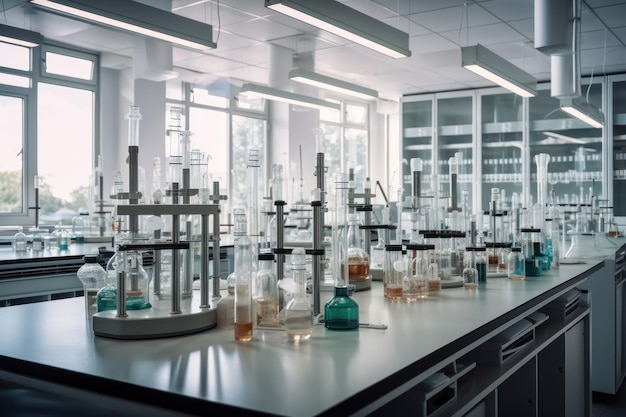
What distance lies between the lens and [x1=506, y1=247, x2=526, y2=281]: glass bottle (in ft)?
8.29

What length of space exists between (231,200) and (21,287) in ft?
15.2

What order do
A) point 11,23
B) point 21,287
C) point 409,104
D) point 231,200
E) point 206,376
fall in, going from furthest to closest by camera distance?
point 409,104 < point 231,200 < point 11,23 < point 21,287 < point 206,376

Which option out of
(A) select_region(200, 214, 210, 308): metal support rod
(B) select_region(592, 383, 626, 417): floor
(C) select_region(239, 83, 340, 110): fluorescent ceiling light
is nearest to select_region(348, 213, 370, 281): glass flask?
(A) select_region(200, 214, 210, 308): metal support rod

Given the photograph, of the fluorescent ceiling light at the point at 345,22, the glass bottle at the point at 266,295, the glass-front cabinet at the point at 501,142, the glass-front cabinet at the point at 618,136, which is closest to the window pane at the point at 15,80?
→ the fluorescent ceiling light at the point at 345,22

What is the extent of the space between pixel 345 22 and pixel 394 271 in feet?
5.71

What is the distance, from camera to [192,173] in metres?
1.71

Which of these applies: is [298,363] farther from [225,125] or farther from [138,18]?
[225,125]

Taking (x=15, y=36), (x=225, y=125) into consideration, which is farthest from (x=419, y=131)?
(x=15, y=36)

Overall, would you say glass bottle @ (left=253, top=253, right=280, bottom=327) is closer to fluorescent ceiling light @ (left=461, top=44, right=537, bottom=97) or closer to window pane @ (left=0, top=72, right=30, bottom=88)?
fluorescent ceiling light @ (left=461, top=44, right=537, bottom=97)

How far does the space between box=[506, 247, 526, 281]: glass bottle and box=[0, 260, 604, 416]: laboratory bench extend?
34 cm

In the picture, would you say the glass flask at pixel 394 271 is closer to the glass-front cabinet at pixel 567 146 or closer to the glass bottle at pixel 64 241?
the glass bottle at pixel 64 241

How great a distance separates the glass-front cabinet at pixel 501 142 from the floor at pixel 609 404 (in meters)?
4.99

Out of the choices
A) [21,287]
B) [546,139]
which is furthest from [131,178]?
[546,139]

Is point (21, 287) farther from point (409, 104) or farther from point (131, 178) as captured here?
point (409, 104)
